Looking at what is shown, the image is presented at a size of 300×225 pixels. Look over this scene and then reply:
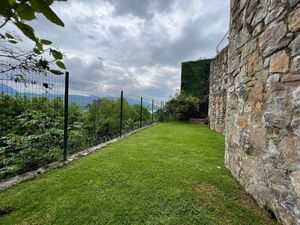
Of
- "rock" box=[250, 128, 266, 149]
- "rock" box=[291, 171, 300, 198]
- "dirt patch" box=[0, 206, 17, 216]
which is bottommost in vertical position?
"dirt patch" box=[0, 206, 17, 216]

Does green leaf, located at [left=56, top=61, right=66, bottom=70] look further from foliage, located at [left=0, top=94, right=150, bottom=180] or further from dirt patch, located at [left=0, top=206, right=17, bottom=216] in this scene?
foliage, located at [left=0, top=94, right=150, bottom=180]

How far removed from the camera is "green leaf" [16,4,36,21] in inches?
17.7

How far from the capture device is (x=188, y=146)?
16.2ft

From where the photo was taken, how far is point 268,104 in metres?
1.98

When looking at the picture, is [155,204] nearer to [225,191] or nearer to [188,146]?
[225,191]

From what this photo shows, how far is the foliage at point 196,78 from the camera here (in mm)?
14445

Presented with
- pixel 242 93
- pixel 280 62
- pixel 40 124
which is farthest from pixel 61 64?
pixel 40 124

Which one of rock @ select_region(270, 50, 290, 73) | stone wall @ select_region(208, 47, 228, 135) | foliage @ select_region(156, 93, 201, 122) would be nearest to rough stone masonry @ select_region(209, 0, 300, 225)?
rock @ select_region(270, 50, 290, 73)

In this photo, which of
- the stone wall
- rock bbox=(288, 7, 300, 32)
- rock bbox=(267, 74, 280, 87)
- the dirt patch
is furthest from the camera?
the stone wall

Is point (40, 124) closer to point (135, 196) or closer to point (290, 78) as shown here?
point (135, 196)

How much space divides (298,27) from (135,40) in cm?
787

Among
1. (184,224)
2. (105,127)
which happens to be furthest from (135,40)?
(184,224)

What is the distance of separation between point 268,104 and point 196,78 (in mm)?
13352

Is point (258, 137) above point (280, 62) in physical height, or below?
below
